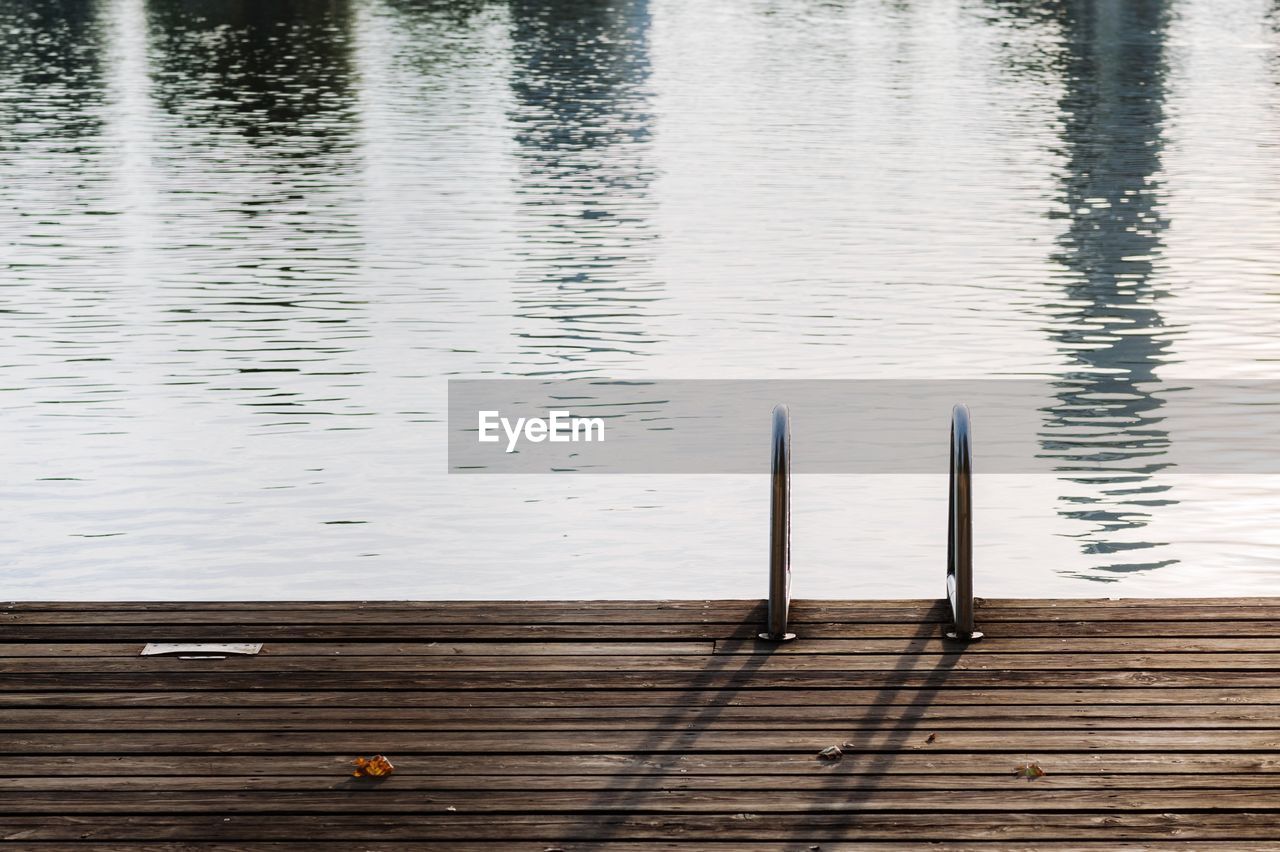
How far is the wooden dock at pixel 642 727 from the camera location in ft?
15.1

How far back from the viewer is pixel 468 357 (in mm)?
14641

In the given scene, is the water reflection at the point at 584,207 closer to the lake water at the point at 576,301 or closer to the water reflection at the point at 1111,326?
the lake water at the point at 576,301

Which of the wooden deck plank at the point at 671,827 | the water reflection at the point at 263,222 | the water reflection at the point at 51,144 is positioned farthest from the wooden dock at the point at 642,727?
the water reflection at the point at 51,144

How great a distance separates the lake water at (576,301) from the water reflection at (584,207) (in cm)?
10

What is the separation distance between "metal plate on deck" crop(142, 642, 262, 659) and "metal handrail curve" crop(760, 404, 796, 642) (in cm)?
180

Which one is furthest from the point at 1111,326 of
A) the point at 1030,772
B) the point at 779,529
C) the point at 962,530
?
the point at 1030,772

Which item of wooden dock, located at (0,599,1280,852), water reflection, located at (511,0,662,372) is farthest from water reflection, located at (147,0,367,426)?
wooden dock, located at (0,599,1280,852)

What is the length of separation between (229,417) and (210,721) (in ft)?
25.8

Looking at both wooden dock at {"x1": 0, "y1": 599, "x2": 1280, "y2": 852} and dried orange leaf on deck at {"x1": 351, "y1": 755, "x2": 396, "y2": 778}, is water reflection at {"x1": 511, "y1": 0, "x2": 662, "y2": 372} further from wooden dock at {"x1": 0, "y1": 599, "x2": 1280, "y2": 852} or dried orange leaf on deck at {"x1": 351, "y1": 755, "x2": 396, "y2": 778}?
dried orange leaf on deck at {"x1": 351, "y1": 755, "x2": 396, "y2": 778}

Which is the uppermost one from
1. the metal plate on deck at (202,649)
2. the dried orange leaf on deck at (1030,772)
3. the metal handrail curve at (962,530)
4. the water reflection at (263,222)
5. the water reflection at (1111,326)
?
the metal handrail curve at (962,530)

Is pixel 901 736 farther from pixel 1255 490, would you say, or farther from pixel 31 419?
pixel 31 419

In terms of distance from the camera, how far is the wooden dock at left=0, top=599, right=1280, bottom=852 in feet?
15.1

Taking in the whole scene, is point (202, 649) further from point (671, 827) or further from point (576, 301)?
point (576, 301)

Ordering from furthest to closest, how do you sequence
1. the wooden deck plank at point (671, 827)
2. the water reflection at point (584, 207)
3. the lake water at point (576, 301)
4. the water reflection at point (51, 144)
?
the water reflection at point (51, 144) → the water reflection at point (584, 207) → the lake water at point (576, 301) → the wooden deck plank at point (671, 827)
